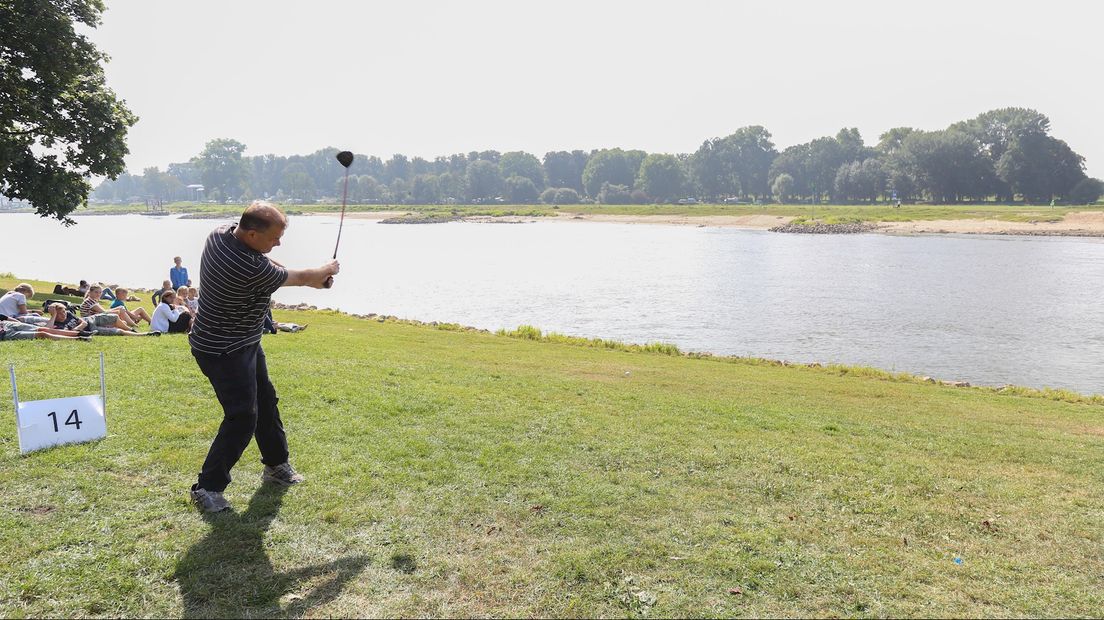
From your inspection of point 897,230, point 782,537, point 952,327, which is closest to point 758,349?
point 952,327

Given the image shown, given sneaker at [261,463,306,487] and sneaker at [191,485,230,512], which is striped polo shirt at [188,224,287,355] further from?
sneaker at [261,463,306,487]

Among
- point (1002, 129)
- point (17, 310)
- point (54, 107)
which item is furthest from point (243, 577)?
point (1002, 129)

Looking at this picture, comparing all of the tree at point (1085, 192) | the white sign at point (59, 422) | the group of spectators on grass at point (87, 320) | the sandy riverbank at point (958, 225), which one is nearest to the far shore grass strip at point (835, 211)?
the sandy riverbank at point (958, 225)

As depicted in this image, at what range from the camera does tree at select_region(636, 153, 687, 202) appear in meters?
196

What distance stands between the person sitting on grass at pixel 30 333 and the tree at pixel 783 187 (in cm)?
16862

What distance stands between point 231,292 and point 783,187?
17478 cm

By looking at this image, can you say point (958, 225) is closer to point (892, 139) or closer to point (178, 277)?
point (892, 139)

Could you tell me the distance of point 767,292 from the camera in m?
43.9

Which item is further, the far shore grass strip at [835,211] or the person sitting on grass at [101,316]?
the far shore grass strip at [835,211]

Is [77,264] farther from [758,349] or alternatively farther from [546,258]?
[758,349]

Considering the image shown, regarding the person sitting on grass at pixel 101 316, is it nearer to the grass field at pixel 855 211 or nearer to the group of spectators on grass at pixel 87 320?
the group of spectators on grass at pixel 87 320

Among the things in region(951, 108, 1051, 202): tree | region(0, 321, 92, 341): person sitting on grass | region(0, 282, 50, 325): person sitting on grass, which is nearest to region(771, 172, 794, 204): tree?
region(951, 108, 1051, 202): tree

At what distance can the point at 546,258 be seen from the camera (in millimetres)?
66750

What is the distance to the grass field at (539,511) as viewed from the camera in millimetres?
5047
